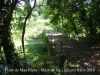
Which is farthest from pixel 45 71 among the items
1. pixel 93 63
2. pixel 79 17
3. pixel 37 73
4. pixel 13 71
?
pixel 79 17

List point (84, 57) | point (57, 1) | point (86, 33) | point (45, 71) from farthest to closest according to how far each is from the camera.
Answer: point (86, 33) → point (57, 1) → point (84, 57) → point (45, 71)

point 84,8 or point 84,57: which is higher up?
point 84,8

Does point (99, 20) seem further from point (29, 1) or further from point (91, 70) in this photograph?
point (91, 70)

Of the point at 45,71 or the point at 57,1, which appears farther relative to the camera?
the point at 57,1

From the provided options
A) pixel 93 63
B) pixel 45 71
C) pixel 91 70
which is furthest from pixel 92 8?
pixel 45 71

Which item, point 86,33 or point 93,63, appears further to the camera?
point 86,33

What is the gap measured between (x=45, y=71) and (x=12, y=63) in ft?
7.20

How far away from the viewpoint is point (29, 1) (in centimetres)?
1163

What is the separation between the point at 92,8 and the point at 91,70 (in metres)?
7.74

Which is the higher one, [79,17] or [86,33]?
[79,17]

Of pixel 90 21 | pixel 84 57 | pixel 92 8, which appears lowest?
A: pixel 84 57

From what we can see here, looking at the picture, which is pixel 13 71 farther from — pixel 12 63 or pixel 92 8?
pixel 92 8

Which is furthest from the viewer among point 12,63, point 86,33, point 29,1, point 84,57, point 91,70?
point 86,33

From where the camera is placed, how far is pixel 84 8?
48.1ft
